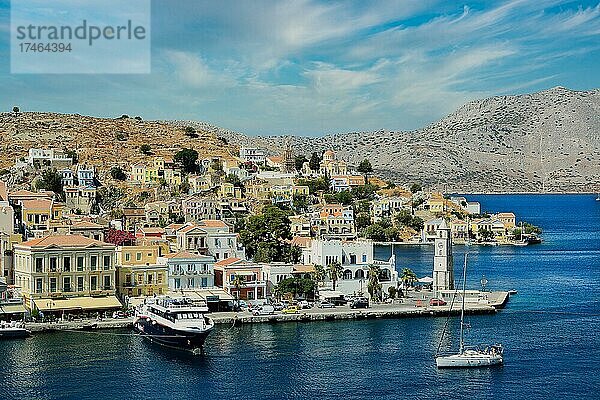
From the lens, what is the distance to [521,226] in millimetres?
100875

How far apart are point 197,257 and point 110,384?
1573cm

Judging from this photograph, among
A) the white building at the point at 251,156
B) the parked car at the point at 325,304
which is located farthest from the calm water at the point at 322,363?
the white building at the point at 251,156

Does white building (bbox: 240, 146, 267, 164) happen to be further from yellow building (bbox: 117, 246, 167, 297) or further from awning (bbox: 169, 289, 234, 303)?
awning (bbox: 169, 289, 234, 303)

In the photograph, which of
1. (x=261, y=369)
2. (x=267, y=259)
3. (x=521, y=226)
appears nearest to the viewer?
(x=261, y=369)

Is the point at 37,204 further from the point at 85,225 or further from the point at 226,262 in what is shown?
the point at 226,262

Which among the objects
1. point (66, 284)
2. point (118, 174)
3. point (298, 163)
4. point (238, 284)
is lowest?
point (238, 284)

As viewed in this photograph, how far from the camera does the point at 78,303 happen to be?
42.4 metres

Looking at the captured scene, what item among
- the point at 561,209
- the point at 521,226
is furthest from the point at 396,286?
the point at 561,209

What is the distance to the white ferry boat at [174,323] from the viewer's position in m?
36.2

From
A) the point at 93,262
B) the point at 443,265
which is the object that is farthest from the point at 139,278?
the point at 443,265

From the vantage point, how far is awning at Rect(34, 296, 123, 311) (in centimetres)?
4162

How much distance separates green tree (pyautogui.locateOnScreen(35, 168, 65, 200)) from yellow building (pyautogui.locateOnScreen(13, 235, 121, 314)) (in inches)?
1524

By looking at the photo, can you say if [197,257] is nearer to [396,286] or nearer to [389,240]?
[396,286]

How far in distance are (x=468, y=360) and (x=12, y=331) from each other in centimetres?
1723
